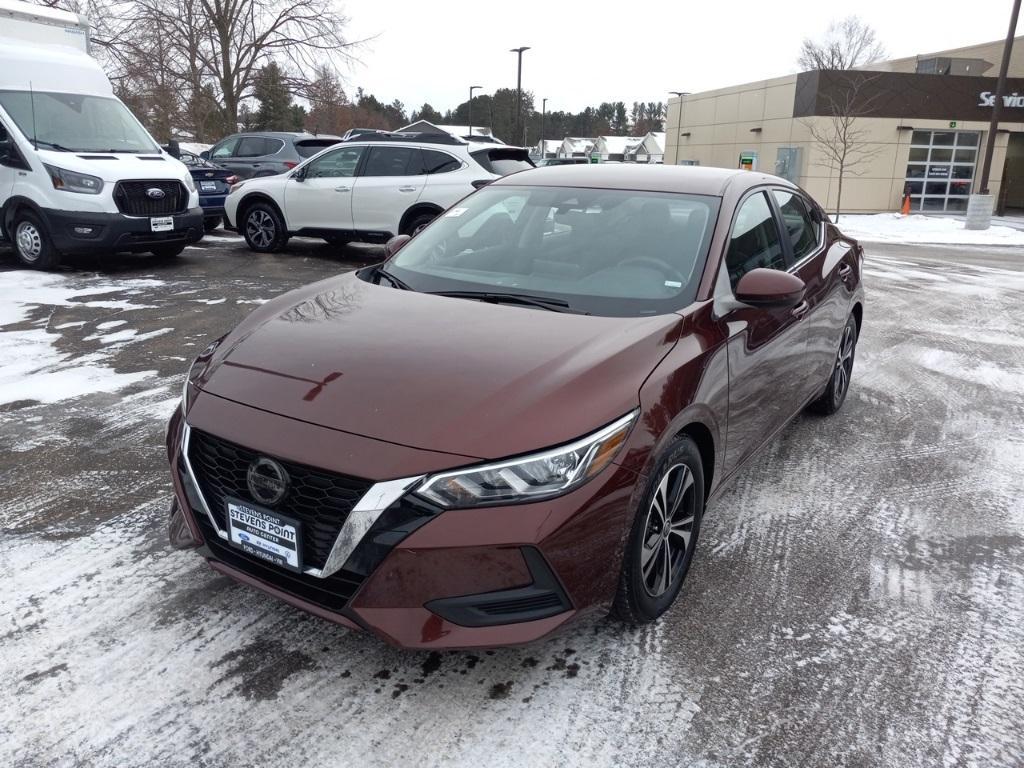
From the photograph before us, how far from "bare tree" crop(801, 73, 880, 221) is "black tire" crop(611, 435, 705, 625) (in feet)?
89.7

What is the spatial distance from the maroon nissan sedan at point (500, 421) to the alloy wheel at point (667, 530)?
0.4 inches

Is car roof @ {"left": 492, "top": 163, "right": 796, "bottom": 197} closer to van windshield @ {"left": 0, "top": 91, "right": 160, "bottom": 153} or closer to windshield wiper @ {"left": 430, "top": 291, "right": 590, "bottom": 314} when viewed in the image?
windshield wiper @ {"left": 430, "top": 291, "right": 590, "bottom": 314}

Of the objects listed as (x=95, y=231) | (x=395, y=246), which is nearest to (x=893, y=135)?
(x=95, y=231)

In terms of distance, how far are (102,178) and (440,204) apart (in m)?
4.03

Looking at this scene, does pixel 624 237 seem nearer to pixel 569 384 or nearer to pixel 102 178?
pixel 569 384

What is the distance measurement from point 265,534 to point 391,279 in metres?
1.59

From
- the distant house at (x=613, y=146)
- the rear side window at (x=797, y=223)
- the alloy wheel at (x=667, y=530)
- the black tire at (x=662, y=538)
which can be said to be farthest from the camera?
the distant house at (x=613, y=146)

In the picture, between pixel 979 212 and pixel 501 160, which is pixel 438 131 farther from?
pixel 979 212

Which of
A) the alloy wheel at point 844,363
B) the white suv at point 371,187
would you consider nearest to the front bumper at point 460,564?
the alloy wheel at point 844,363

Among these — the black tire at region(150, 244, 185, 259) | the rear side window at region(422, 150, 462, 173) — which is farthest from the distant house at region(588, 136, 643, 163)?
the black tire at region(150, 244, 185, 259)

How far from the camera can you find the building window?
2971 cm

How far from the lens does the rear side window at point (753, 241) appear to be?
3617mm

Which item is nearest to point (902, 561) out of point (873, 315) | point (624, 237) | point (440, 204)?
point (624, 237)

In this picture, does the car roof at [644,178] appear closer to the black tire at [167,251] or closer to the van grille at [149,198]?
the van grille at [149,198]
